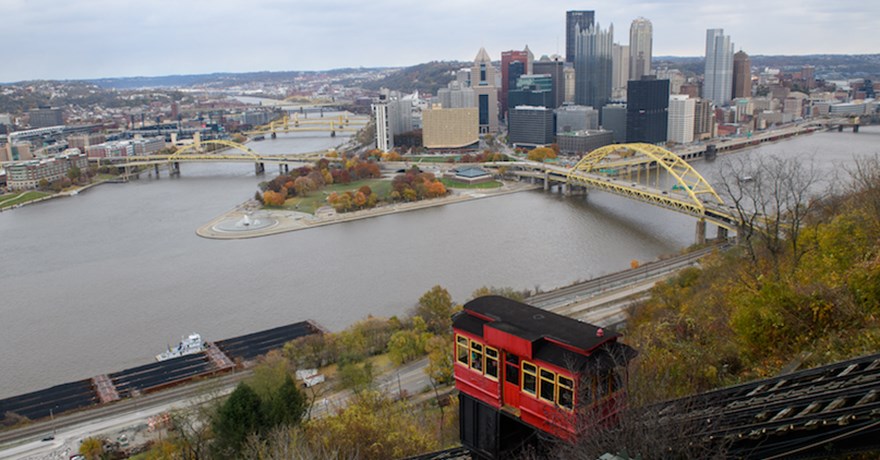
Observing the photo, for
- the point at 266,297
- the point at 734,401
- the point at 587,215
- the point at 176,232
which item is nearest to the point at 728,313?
the point at 734,401

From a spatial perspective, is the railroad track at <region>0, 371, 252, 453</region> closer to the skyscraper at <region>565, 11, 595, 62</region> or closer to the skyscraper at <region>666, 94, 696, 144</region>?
the skyscraper at <region>666, 94, 696, 144</region>

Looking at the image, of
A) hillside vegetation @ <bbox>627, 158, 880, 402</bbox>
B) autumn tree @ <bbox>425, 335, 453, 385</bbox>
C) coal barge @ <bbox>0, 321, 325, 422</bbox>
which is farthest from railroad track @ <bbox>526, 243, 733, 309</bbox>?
hillside vegetation @ <bbox>627, 158, 880, 402</bbox>

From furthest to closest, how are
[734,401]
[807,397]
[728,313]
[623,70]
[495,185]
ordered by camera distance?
[623,70]
[495,185]
[728,313]
[734,401]
[807,397]

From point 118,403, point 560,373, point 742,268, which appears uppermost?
point 560,373

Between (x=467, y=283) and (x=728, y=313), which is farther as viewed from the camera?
(x=467, y=283)

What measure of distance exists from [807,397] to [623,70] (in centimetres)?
5138

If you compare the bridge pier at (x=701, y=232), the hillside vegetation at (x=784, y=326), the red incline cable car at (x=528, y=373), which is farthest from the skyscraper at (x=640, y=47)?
the red incline cable car at (x=528, y=373)

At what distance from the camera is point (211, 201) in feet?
66.1

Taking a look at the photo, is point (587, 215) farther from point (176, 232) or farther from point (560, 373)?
point (560, 373)

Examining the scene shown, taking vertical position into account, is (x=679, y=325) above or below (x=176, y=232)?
above

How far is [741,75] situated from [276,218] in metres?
42.9

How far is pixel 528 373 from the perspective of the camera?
3078 millimetres

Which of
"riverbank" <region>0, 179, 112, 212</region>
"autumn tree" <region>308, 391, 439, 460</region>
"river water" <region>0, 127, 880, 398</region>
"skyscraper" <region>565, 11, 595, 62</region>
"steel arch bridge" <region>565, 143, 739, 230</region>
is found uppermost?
"skyscraper" <region>565, 11, 595, 62</region>

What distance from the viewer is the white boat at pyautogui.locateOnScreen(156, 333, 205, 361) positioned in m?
8.39
